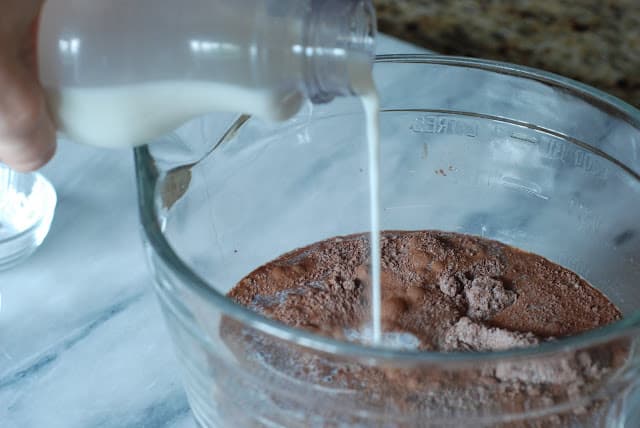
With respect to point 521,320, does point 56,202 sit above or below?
below

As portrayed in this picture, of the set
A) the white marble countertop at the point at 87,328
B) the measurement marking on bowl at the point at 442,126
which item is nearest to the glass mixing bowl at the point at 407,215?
the measurement marking on bowl at the point at 442,126

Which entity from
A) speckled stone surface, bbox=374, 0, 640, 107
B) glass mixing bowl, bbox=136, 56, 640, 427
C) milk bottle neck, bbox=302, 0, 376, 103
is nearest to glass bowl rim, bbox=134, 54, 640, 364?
glass mixing bowl, bbox=136, 56, 640, 427

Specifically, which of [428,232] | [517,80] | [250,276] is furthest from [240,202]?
[517,80]

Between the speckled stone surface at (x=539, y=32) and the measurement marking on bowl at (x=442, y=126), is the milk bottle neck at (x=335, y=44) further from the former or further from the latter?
the speckled stone surface at (x=539, y=32)

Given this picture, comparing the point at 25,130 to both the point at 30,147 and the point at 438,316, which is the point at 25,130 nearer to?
the point at 30,147

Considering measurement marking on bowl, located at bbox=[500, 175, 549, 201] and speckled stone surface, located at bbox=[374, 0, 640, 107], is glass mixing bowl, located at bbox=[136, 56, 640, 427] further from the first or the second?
speckled stone surface, located at bbox=[374, 0, 640, 107]

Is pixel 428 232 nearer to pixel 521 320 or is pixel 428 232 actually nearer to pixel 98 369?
pixel 521 320
